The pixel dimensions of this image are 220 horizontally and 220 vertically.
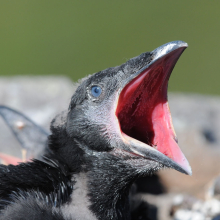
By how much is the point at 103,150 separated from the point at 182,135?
1.82m

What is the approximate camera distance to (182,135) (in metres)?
3.66

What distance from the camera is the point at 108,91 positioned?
1955mm

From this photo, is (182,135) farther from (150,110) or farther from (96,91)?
(96,91)

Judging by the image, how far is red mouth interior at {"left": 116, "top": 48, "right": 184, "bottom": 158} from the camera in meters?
1.96

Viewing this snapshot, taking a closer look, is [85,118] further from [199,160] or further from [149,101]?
[199,160]

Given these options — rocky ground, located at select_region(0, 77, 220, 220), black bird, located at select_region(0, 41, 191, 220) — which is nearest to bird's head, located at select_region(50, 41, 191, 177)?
black bird, located at select_region(0, 41, 191, 220)

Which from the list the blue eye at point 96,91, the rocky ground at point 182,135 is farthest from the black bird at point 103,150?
the rocky ground at point 182,135

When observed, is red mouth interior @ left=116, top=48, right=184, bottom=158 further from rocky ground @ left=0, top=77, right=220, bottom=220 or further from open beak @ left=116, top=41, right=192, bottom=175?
rocky ground @ left=0, top=77, right=220, bottom=220

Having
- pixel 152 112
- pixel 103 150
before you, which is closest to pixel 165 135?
pixel 152 112

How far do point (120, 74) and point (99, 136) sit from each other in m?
0.28

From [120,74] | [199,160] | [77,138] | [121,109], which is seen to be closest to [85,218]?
[77,138]

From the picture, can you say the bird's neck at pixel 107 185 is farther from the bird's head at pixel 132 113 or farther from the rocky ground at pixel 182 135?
the rocky ground at pixel 182 135

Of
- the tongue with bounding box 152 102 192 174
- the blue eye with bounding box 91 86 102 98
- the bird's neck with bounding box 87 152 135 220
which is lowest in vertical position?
the bird's neck with bounding box 87 152 135 220

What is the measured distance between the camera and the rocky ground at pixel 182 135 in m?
3.07
